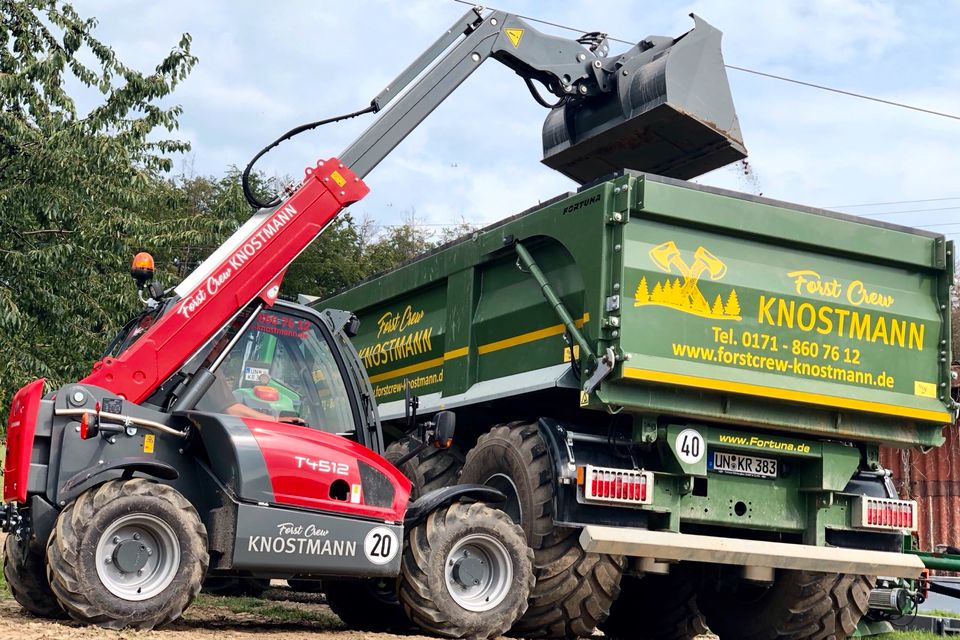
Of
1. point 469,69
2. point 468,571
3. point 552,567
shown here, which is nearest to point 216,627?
point 468,571

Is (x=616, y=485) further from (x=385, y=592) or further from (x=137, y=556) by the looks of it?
(x=137, y=556)

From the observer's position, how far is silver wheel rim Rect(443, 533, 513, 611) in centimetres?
710

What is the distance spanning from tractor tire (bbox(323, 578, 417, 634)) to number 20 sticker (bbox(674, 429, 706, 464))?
213cm

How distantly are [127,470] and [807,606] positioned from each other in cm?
455

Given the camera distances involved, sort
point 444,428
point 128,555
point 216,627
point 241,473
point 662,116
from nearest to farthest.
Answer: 1. point 128,555
2. point 241,473
3. point 444,428
4. point 216,627
5. point 662,116

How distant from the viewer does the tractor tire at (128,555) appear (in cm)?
613

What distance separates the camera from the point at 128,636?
601 centimetres

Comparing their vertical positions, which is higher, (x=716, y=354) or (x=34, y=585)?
(x=716, y=354)

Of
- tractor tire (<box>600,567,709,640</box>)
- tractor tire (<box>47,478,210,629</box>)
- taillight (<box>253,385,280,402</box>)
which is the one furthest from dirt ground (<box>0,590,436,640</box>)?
tractor tire (<box>600,567,709,640</box>)

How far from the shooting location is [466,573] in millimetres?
7129

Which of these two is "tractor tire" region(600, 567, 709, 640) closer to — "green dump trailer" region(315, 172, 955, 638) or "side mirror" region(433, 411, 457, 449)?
"green dump trailer" region(315, 172, 955, 638)

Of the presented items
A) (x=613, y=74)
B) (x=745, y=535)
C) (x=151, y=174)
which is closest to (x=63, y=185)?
(x=151, y=174)

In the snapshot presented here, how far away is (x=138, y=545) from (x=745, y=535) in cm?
405

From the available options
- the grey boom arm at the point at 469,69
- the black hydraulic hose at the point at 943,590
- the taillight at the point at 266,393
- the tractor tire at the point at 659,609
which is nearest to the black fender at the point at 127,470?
the taillight at the point at 266,393
